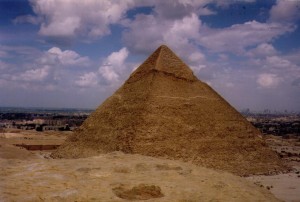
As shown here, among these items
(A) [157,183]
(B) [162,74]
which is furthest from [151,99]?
(A) [157,183]

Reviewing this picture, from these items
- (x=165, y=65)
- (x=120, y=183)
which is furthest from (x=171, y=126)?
(x=120, y=183)

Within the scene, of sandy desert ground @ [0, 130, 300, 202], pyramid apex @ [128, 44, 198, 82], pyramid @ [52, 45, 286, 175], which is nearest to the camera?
sandy desert ground @ [0, 130, 300, 202]

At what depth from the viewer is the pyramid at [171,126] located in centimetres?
2927

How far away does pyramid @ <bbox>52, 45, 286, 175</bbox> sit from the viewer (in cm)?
2927

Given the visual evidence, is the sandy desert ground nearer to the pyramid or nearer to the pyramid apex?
the pyramid

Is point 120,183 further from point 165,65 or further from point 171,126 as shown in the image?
point 165,65

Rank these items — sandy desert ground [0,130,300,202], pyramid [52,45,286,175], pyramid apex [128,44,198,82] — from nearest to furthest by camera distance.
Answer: sandy desert ground [0,130,300,202] < pyramid [52,45,286,175] < pyramid apex [128,44,198,82]

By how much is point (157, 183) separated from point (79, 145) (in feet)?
58.3

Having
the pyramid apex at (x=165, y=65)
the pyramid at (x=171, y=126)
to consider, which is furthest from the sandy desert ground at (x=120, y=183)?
the pyramid apex at (x=165, y=65)

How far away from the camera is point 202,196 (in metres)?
16.6

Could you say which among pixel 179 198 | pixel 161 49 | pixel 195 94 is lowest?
pixel 179 198

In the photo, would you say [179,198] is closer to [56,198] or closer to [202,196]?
[202,196]

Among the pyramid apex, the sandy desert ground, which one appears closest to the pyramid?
the pyramid apex

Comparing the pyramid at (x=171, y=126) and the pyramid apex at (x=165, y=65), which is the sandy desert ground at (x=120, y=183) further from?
the pyramid apex at (x=165, y=65)
